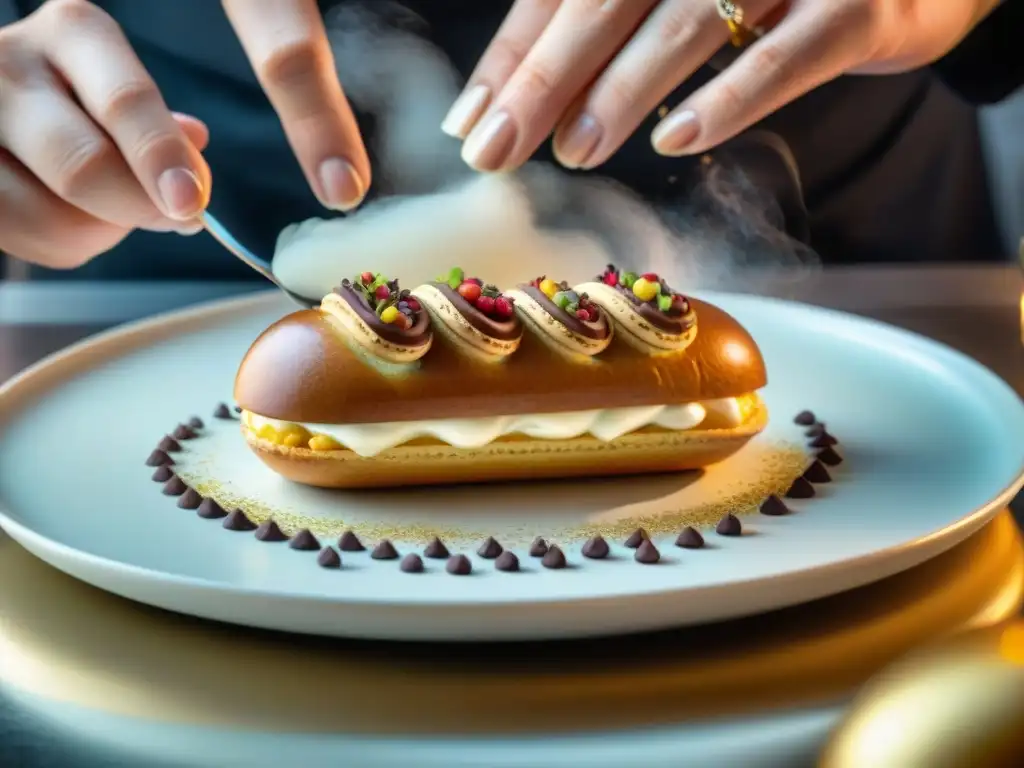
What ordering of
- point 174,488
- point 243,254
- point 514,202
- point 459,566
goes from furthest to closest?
point 514,202
point 243,254
point 174,488
point 459,566

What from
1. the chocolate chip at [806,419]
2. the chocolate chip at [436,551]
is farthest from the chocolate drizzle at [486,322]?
the chocolate chip at [806,419]

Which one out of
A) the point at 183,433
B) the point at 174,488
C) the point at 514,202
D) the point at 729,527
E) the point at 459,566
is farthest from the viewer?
the point at 514,202

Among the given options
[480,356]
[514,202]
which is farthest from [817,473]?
[514,202]

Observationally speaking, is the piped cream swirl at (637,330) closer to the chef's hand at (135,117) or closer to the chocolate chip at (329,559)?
the chef's hand at (135,117)

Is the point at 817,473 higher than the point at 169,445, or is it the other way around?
the point at 817,473

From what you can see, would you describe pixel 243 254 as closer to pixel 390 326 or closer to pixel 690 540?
pixel 390 326

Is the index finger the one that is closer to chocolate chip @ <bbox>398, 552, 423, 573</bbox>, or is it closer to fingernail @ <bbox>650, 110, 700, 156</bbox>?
fingernail @ <bbox>650, 110, 700, 156</bbox>

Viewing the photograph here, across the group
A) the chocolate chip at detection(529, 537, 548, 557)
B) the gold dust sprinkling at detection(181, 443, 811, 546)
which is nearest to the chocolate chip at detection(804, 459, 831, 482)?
the gold dust sprinkling at detection(181, 443, 811, 546)

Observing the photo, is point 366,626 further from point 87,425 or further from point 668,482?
point 87,425
